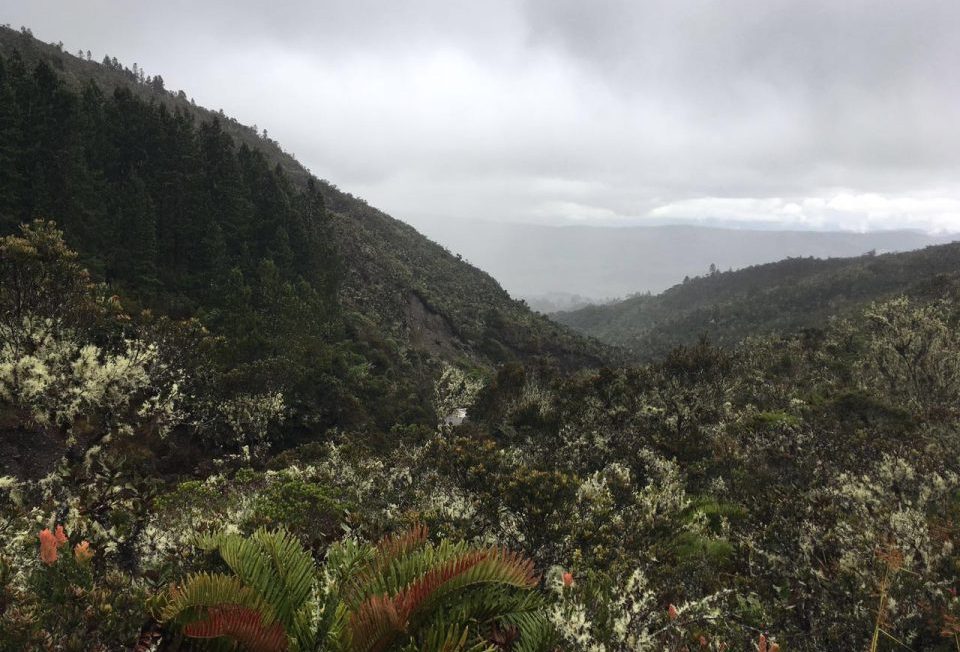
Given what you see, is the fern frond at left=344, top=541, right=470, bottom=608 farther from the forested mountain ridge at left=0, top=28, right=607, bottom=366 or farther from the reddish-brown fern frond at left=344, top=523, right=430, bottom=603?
the forested mountain ridge at left=0, top=28, right=607, bottom=366

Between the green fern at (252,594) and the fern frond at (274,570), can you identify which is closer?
the green fern at (252,594)

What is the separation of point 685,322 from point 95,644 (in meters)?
159

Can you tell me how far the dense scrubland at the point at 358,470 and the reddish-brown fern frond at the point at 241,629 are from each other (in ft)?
0.10

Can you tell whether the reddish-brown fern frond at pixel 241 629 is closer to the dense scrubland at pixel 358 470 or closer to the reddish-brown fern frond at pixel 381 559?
the dense scrubland at pixel 358 470

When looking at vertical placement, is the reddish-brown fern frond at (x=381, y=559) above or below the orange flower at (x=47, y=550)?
below

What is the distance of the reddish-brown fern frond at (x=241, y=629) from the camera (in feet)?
18.9

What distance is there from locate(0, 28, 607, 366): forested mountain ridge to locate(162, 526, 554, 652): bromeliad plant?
4546 cm

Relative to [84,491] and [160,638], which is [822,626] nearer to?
[160,638]

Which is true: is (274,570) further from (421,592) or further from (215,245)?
(215,245)

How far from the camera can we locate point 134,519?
28.6ft

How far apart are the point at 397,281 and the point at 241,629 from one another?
2994 inches

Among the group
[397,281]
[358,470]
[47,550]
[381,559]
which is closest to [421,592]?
[381,559]

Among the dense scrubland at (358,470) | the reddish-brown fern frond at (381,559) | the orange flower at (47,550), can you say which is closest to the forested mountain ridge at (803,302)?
the dense scrubland at (358,470)

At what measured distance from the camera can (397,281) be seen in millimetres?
80562
